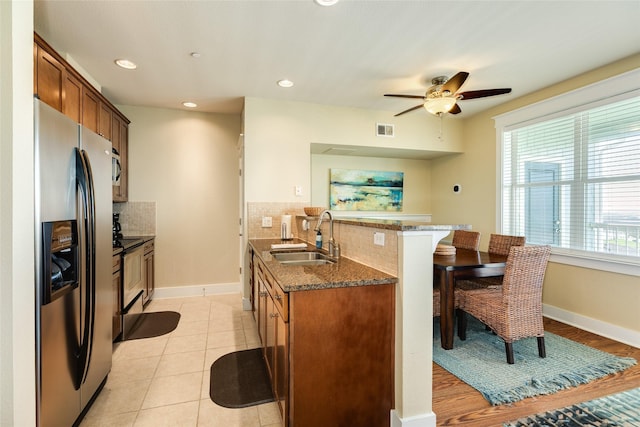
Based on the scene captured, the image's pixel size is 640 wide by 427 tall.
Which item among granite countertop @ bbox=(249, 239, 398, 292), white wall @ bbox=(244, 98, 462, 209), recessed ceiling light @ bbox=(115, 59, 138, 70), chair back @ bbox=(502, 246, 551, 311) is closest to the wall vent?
white wall @ bbox=(244, 98, 462, 209)

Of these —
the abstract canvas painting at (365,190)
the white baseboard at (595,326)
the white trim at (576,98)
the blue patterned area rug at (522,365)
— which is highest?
the white trim at (576,98)

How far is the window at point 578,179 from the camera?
2.85 m

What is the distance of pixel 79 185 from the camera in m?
1.63

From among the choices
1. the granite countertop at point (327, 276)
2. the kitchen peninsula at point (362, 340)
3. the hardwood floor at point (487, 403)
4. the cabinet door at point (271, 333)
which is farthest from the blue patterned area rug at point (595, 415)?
the cabinet door at point (271, 333)

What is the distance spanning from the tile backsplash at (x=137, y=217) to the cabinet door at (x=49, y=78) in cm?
198

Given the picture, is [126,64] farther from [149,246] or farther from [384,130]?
[384,130]

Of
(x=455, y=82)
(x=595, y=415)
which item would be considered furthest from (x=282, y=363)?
(x=455, y=82)

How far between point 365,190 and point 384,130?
1.08 m

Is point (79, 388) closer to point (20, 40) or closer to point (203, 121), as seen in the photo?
point (20, 40)

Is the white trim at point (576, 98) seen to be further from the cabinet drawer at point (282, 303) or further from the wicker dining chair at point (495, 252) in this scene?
the cabinet drawer at point (282, 303)

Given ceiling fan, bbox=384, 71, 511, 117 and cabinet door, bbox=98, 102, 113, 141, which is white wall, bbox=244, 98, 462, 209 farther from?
cabinet door, bbox=98, 102, 113, 141

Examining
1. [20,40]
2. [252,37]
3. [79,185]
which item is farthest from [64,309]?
[252,37]

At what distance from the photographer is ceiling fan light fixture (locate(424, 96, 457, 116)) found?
116 inches

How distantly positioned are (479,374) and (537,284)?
2.88ft
